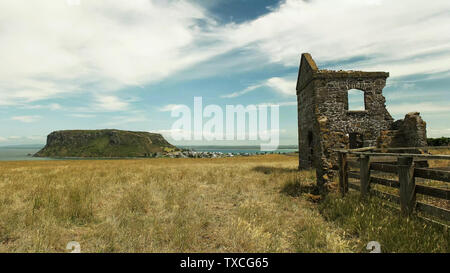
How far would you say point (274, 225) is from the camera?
6.09 m

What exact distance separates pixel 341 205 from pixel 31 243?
7579 mm

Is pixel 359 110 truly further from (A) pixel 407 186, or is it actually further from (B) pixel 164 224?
(B) pixel 164 224

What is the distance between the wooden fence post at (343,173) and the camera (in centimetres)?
860

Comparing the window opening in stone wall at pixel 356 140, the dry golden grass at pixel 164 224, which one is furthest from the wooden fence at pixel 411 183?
the window opening in stone wall at pixel 356 140

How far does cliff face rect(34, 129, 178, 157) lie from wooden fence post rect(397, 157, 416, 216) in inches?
6679

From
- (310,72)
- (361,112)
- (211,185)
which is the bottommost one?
(211,185)

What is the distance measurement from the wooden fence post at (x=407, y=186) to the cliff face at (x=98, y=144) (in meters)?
170

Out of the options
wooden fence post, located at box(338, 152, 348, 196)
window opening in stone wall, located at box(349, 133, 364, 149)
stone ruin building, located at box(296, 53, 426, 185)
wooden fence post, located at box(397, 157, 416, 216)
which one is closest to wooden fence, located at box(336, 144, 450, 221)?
wooden fence post, located at box(397, 157, 416, 216)

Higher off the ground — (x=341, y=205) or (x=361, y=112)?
(x=361, y=112)

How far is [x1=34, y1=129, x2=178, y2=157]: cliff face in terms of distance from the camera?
573 feet

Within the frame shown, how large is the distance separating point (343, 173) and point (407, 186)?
3.08 m

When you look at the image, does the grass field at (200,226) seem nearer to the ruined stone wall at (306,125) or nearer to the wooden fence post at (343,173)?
the wooden fence post at (343,173)

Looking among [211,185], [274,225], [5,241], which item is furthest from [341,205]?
[5,241]
